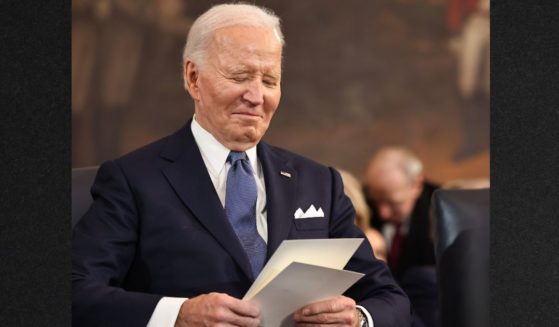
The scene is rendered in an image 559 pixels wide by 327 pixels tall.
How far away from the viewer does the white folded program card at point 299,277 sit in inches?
63.0

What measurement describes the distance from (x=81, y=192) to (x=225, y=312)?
629 millimetres

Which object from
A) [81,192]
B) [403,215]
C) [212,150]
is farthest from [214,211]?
[403,215]

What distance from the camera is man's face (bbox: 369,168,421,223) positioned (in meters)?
5.65

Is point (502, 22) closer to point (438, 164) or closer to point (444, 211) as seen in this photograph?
point (444, 211)

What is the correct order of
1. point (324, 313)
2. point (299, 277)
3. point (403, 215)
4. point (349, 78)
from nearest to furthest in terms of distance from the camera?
point (299, 277) → point (324, 313) → point (403, 215) → point (349, 78)

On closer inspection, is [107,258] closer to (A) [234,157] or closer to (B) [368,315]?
(A) [234,157]

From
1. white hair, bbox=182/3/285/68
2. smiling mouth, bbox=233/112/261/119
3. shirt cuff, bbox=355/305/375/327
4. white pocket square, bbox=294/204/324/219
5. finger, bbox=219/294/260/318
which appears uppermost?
white hair, bbox=182/3/285/68

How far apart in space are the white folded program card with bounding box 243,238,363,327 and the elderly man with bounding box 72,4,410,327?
37 millimetres

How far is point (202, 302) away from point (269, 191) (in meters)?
0.35

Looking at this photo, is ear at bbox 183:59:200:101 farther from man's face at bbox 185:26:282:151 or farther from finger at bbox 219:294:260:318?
finger at bbox 219:294:260:318

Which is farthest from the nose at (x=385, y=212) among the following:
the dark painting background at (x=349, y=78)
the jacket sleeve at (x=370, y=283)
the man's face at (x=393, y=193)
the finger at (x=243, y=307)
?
the finger at (x=243, y=307)

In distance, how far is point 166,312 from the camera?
5.76 ft

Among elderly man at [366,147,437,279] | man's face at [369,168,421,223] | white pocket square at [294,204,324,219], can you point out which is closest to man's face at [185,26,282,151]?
white pocket square at [294,204,324,219]

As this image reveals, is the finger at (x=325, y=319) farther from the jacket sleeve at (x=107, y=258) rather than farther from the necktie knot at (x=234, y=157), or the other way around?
the necktie knot at (x=234, y=157)
